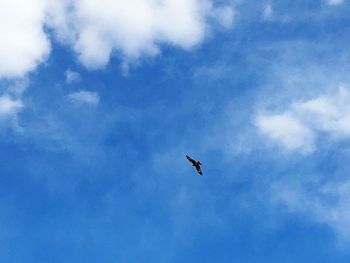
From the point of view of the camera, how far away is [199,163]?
320 feet
